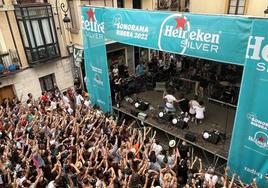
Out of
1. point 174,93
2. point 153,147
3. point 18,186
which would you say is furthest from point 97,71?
point 18,186

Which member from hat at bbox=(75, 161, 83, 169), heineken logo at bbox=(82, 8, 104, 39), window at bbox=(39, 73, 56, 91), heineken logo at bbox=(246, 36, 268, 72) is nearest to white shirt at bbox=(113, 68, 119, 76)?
window at bbox=(39, 73, 56, 91)

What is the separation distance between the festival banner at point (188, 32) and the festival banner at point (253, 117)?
366 mm

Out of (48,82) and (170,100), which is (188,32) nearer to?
(170,100)

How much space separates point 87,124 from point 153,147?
3.18 m

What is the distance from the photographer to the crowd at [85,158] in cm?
676

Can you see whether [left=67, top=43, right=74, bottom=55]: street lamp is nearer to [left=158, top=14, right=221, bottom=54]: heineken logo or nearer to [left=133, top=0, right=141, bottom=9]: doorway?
[left=133, top=0, right=141, bottom=9]: doorway

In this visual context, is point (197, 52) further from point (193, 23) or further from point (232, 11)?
point (232, 11)

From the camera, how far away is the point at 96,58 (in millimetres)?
12430

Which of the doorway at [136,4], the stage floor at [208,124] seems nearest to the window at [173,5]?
the doorway at [136,4]

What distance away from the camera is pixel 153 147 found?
7.96 meters

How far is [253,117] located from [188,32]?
3.21m

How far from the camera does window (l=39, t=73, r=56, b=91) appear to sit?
1515 cm

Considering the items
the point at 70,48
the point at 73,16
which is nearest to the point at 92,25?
the point at 73,16

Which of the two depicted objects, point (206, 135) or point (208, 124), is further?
point (208, 124)
